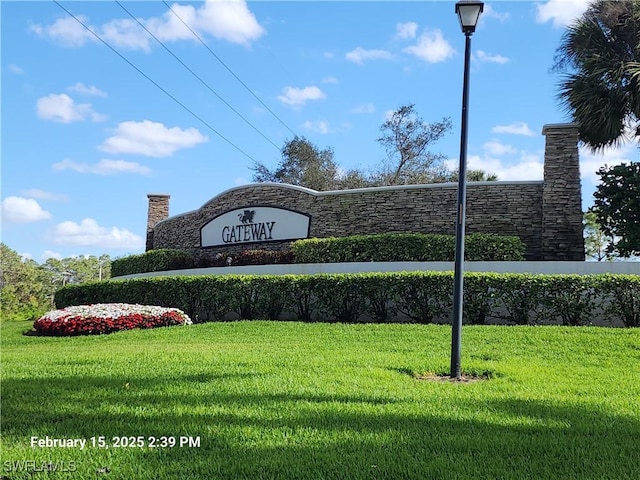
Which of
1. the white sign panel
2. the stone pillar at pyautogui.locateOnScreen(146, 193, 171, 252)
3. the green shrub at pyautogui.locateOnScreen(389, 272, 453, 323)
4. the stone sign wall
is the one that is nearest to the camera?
the green shrub at pyautogui.locateOnScreen(389, 272, 453, 323)

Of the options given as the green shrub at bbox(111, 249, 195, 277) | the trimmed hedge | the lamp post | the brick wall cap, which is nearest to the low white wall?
the trimmed hedge

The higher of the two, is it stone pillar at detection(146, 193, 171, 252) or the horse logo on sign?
stone pillar at detection(146, 193, 171, 252)

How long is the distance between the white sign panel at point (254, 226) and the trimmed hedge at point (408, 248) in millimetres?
1972

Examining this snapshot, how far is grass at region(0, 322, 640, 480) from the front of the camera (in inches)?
129

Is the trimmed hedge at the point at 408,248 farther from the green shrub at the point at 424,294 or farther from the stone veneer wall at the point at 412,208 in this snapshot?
the green shrub at the point at 424,294

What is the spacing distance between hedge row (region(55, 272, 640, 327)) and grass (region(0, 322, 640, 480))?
185cm

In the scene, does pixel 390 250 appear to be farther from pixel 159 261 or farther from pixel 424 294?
pixel 159 261

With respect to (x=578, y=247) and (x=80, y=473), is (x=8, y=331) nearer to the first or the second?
(x=80, y=473)

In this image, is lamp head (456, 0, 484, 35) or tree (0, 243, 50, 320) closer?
lamp head (456, 0, 484, 35)

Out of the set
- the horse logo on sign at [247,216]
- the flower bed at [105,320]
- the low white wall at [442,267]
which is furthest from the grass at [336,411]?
the horse logo on sign at [247,216]

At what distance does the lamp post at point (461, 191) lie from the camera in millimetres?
6070

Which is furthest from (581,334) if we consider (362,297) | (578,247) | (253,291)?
A: (253,291)

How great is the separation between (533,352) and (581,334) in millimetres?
1339

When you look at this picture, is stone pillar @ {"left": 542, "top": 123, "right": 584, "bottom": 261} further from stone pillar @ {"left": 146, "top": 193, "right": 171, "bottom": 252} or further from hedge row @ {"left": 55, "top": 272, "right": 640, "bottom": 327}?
stone pillar @ {"left": 146, "top": 193, "right": 171, "bottom": 252}
